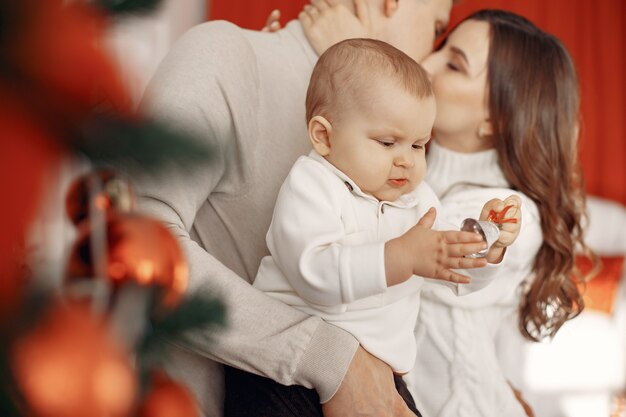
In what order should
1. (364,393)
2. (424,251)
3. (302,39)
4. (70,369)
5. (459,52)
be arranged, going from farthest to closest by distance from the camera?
(459,52), (302,39), (364,393), (424,251), (70,369)

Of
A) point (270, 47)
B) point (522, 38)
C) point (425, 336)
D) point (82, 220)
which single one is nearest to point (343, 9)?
point (270, 47)

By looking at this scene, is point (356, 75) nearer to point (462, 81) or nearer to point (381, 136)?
point (381, 136)

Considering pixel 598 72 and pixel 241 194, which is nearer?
pixel 241 194

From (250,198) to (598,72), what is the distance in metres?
2.42

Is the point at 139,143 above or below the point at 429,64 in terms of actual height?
above

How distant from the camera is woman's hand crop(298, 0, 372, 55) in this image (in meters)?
1.70

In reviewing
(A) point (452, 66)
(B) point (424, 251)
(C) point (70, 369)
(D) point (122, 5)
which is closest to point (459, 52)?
(A) point (452, 66)

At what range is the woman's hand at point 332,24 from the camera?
1702mm

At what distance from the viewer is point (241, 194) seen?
1527 millimetres

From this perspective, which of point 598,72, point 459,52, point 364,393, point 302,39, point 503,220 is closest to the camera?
point 364,393

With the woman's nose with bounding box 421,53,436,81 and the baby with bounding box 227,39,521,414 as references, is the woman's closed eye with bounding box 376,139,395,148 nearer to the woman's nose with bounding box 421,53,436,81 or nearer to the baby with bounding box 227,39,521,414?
the baby with bounding box 227,39,521,414

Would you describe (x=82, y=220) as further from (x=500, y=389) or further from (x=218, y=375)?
(x=500, y=389)

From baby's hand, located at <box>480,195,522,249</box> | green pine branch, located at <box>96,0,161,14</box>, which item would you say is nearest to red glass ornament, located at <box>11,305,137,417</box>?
green pine branch, located at <box>96,0,161,14</box>

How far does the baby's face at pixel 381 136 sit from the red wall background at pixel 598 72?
7.01 feet
